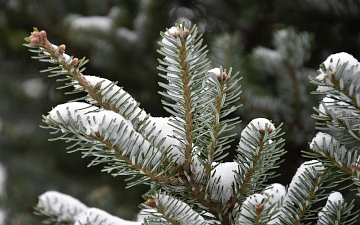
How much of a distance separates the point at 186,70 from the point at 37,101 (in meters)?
2.00

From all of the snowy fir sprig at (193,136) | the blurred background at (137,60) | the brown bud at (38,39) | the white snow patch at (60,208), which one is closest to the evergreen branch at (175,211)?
the snowy fir sprig at (193,136)

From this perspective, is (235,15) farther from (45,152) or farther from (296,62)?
(45,152)

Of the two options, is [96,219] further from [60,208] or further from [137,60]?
[137,60]

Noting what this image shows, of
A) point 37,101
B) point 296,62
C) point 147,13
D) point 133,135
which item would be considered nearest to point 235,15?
point 147,13

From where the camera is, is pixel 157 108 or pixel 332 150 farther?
pixel 157 108

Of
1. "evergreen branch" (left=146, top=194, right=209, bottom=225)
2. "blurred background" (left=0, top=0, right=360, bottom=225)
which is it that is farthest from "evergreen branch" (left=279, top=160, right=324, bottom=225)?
"blurred background" (left=0, top=0, right=360, bottom=225)

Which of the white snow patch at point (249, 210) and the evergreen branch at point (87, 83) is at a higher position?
the evergreen branch at point (87, 83)

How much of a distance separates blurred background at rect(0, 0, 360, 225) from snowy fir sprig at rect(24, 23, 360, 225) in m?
0.79

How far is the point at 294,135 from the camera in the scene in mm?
1373

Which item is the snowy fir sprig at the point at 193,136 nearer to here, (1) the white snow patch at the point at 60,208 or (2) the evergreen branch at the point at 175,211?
(2) the evergreen branch at the point at 175,211

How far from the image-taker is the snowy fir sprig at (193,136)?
1.58 ft

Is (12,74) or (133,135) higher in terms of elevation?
(12,74)

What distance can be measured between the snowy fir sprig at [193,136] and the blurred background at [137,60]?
785 mm

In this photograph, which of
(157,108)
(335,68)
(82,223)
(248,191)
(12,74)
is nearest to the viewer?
(335,68)
